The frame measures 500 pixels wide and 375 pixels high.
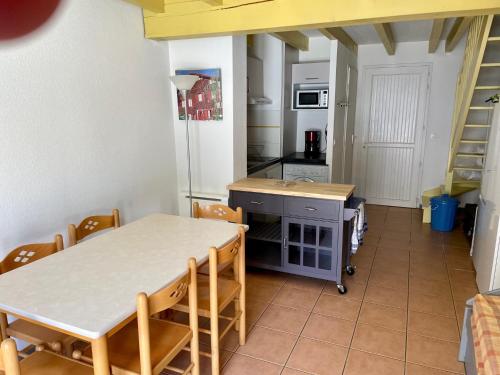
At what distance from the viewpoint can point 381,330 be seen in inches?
95.5

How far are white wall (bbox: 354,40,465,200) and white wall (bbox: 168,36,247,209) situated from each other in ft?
8.99

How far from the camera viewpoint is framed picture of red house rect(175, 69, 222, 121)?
3.12 meters

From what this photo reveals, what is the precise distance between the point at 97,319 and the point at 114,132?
1.75 meters

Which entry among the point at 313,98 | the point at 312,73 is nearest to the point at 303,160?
A: the point at 313,98

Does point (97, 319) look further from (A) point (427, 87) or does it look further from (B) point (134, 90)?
(A) point (427, 87)

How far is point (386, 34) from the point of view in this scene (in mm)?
3980

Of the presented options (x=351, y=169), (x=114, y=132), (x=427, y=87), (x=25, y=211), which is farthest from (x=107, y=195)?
(x=427, y=87)

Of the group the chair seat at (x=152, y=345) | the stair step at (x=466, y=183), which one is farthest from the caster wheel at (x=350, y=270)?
the stair step at (x=466, y=183)

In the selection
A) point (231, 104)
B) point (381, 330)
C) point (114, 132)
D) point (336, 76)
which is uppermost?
point (336, 76)

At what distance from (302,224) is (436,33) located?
276 centimetres

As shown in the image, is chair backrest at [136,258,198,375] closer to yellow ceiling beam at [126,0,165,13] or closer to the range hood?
yellow ceiling beam at [126,0,165,13]

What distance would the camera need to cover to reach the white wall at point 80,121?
2.05 m

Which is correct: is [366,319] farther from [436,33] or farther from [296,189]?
[436,33]

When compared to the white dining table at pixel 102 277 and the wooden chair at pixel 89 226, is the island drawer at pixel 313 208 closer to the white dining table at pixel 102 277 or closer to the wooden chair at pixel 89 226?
the white dining table at pixel 102 277
